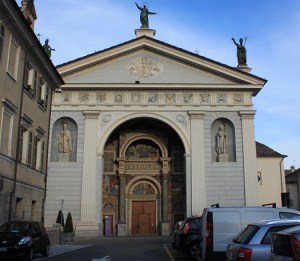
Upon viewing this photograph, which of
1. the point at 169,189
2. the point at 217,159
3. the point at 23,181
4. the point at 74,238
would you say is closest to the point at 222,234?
the point at 23,181

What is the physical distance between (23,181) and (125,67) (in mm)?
18185

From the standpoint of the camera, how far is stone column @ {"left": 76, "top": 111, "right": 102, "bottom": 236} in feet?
108

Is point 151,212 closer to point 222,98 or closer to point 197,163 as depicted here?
point 197,163

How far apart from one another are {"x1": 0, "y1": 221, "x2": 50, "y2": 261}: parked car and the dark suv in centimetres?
524

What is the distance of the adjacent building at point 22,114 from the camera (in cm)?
1822

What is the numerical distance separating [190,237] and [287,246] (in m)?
11.0

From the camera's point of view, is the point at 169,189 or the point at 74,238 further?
the point at 169,189

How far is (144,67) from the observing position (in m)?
36.7

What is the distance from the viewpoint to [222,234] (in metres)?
12.3

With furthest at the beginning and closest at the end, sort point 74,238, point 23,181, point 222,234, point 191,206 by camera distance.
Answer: point 191,206
point 74,238
point 23,181
point 222,234

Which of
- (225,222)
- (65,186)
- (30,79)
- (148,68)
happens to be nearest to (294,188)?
(148,68)

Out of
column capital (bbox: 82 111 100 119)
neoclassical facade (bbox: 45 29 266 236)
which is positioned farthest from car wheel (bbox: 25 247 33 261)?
column capital (bbox: 82 111 100 119)

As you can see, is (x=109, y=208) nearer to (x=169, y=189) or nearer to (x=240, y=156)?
(x=169, y=189)

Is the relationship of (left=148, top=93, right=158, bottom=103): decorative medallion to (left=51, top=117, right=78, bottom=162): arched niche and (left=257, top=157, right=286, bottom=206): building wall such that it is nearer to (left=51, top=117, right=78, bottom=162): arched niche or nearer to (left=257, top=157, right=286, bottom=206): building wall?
(left=51, top=117, right=78, bottom=162): arched niche
